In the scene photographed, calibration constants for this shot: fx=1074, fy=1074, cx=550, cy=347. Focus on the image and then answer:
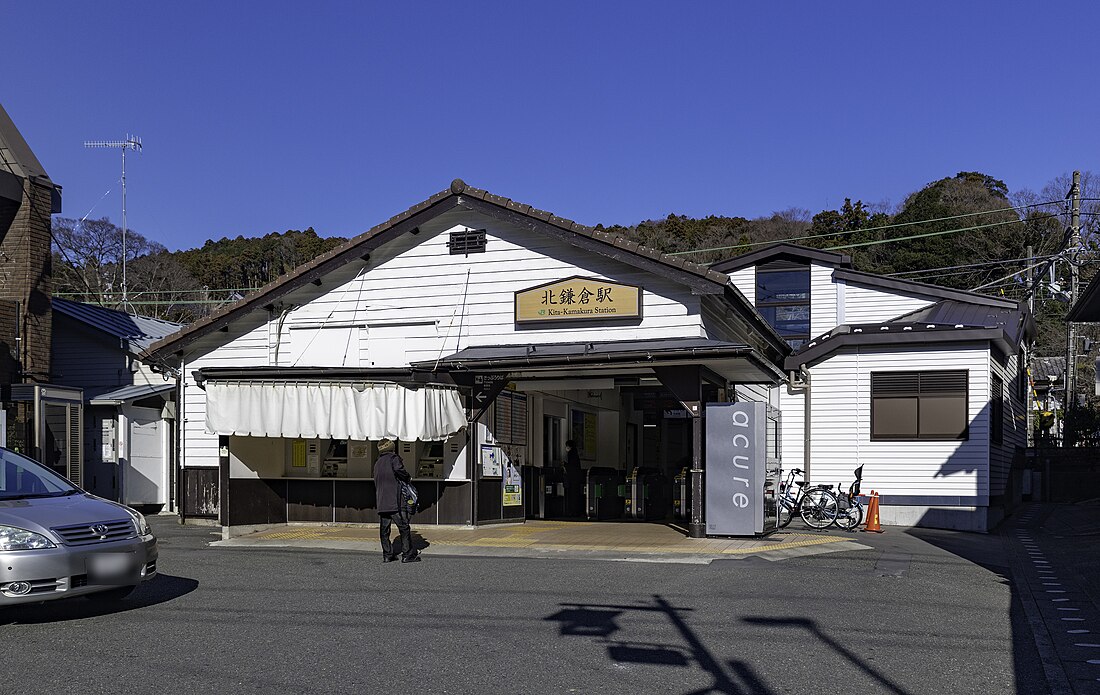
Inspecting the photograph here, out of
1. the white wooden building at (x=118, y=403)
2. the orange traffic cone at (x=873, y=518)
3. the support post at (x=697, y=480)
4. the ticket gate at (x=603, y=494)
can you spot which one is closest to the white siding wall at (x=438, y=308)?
the support post at (x=697, y=480)

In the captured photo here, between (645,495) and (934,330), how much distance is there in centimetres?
690

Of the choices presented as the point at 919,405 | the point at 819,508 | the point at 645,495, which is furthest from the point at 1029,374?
the point at 645,495

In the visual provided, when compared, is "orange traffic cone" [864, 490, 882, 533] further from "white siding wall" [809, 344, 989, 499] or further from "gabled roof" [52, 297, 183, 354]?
"gabled roof" [52, 297, 183, 354]

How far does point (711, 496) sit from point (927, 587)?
16.6ft

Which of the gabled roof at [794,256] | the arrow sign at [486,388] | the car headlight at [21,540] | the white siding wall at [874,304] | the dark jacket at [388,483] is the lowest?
the dark jacket at [388,483]

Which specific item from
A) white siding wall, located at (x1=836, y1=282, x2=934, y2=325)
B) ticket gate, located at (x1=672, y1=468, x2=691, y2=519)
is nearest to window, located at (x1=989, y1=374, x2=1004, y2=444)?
white siding wall, located at (x1=836, y1=282, x2=934, y2=325)

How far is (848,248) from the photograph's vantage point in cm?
4616

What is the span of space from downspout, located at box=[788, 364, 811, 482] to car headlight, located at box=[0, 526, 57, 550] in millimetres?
17540

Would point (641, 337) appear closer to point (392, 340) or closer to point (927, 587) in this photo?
point (392, 340)

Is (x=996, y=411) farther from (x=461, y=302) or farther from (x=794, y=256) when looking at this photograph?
(x=461, y=302)

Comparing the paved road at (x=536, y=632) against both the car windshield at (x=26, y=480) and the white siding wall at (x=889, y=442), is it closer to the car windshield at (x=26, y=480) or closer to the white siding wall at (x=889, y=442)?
the car windshield at (x=26, y=480)

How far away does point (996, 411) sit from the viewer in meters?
24.0

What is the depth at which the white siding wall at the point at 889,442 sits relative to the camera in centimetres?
2205

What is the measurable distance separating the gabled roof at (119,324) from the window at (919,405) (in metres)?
16.1
